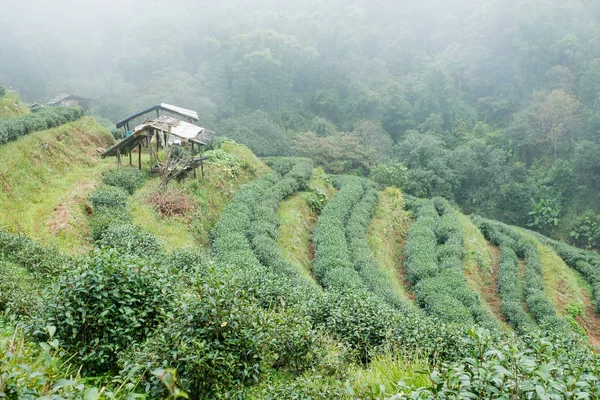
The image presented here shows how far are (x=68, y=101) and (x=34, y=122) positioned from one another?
24.4m

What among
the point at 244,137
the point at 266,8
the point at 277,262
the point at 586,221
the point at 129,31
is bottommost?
the point at 586,221

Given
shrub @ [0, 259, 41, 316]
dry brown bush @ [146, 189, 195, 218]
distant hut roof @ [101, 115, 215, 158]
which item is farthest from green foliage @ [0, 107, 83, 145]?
shrub @ [0, 259, 41, 316]

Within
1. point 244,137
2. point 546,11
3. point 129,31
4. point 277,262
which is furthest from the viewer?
point 129,31

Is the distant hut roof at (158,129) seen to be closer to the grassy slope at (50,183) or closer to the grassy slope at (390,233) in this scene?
the grassy slope at (50,183)

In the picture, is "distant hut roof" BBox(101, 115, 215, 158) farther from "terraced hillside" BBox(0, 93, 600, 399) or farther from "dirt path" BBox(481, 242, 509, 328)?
"dirt path" BBox(481, 242, 509, 328)

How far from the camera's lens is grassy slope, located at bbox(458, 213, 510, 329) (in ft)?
60.6

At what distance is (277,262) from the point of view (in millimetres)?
13656

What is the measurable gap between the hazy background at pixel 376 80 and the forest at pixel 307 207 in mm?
269

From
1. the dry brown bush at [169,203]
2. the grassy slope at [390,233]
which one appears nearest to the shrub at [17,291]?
the dry brown bush at [169,203]

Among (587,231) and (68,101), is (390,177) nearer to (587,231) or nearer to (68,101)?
(587,231)

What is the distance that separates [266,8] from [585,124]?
1903 inches

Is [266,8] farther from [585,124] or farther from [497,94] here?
[585,124]

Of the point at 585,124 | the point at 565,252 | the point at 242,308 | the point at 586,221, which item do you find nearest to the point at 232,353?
the point at 242,308

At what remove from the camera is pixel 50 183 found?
46.4ft
